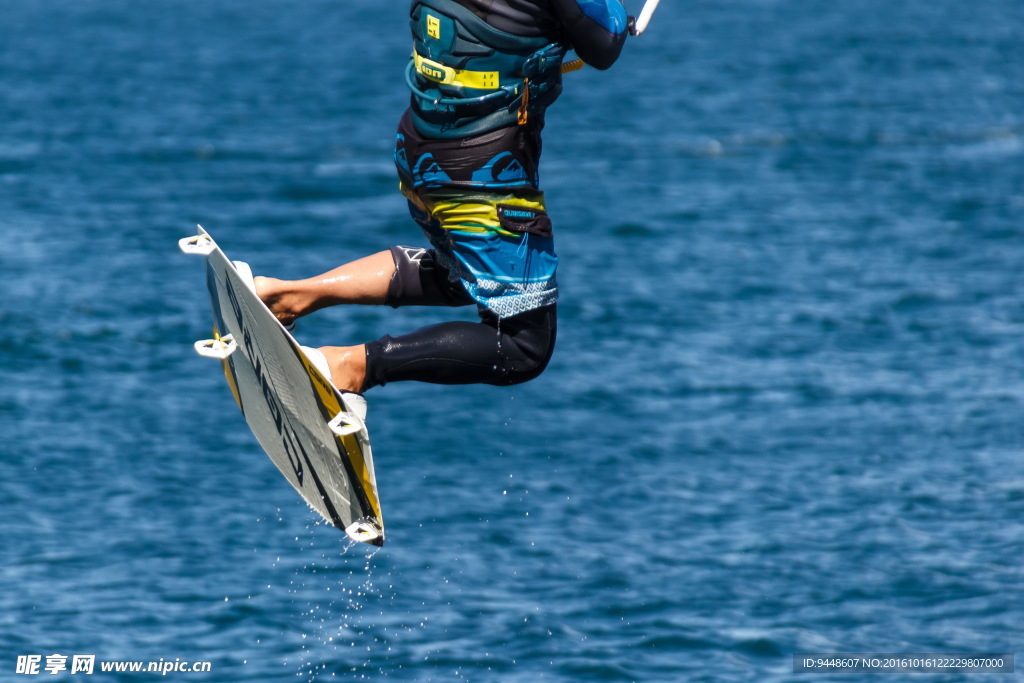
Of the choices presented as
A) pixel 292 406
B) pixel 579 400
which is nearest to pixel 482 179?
pixel 292 406

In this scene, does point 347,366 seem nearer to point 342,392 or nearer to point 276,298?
point 342,392

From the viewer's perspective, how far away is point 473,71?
7.19 metres

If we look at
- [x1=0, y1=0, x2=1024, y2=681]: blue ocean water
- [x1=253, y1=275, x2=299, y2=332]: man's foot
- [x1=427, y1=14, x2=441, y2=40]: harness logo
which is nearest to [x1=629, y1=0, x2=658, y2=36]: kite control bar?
[x1=427, y1=14, x2=441, y2=40]: harness logo

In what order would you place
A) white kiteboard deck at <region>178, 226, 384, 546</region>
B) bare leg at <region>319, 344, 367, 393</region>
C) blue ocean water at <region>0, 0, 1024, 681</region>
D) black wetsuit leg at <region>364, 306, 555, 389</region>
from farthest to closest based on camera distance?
blue ocean water at <region>0, 0, 1024, 681</region> → black wetsuit leg at <region>364, 306, 555, 389</region> → bare leg at <region>319, 344, 367, 393</region> → white kiteboard deck at <region>178, 226, 384, 546</region>

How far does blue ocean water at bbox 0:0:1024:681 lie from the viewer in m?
15.8

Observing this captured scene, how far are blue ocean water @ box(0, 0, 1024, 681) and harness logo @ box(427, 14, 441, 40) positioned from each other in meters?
8.65


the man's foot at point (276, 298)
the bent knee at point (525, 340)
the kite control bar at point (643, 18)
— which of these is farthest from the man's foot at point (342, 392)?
the kite control bar at point (643, 18)

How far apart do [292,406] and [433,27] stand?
200 centimetres

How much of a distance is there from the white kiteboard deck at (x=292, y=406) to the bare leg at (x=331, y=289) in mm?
163

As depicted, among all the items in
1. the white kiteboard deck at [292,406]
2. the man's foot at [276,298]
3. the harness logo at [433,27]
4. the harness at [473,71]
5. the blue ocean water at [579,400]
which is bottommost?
the blue ocean water at [579,400]

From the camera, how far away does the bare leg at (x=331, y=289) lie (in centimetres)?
770

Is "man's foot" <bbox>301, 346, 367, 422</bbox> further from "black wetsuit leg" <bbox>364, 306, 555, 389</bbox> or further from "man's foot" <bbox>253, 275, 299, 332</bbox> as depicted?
"man's foot" <bbox>253, 275, 299, 332</bbox>

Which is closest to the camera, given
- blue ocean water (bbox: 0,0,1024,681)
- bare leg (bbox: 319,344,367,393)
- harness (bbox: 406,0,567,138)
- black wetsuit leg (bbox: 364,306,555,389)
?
harness (bbox: 406,0,567,138)

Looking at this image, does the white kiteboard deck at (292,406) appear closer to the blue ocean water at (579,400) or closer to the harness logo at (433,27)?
the harness logo at (433,27)
